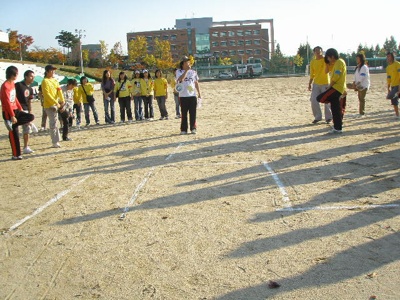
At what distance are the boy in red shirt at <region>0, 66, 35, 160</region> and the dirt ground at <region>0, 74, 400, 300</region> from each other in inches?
20.6

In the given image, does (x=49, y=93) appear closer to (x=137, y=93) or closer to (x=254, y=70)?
(x=137, y=93)

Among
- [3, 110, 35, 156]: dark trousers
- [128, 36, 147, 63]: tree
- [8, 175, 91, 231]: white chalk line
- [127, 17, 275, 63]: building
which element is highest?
[127, 17, 275, 63]: building

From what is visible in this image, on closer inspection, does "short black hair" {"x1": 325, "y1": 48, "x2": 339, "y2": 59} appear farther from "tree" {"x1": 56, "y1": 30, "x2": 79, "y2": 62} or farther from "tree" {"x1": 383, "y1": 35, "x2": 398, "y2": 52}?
"tree" {"x1": 383, "y1": 35, "x2": 398, "y2": 52}

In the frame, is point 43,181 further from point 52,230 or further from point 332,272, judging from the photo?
point 332,272

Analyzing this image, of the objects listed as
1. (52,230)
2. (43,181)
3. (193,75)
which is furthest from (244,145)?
(52,230)

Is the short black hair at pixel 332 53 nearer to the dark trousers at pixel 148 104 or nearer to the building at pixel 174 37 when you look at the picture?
the dark trousers at pixel 148 104

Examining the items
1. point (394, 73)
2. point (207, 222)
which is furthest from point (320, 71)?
point (207, 222)

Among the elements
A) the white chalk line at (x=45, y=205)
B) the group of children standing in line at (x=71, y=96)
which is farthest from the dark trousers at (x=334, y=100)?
the white chalk line at (x=45, y=205)

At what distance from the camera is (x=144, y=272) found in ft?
11.0

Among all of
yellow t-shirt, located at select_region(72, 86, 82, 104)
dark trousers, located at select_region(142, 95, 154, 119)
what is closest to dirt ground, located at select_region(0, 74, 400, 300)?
yellow t-shirt, located at select_region(72, 86, 82, 104)

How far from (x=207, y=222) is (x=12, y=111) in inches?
241

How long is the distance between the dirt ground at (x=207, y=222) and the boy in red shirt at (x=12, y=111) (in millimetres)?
524

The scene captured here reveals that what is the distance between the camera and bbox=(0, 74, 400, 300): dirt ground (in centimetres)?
314

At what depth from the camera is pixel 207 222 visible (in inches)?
174
